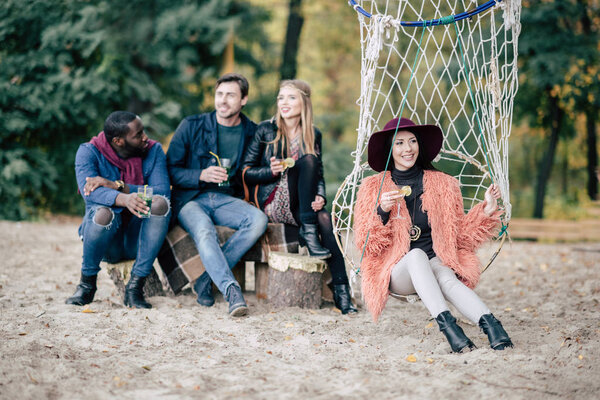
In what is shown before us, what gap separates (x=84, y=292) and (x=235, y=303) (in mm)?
999

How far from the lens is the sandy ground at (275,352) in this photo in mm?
2342

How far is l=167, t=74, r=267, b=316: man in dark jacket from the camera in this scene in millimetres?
3811

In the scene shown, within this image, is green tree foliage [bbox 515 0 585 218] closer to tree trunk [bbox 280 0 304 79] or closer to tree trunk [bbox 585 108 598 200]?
tree trunk [bbox 585 108 598 200]

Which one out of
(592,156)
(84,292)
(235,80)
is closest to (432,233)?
(235,80)

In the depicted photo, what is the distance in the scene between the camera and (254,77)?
1098 centimetres

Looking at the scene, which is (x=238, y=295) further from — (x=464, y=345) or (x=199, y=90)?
(x=199, y=90)

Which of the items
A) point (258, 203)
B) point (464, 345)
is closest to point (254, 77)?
point (258, 203)

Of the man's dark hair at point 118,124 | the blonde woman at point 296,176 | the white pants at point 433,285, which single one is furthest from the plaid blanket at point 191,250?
the white pants at point 433,285

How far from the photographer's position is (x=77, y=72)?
29.0 ft

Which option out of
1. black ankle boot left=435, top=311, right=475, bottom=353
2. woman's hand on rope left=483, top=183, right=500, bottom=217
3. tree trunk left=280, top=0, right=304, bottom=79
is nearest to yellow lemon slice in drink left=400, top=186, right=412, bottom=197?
woman's hand on rope left=483, top=183, right=500, bottom=217

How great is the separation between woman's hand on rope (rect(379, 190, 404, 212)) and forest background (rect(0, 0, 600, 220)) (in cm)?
676

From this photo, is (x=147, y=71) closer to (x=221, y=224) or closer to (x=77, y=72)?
(x=77, y=72)

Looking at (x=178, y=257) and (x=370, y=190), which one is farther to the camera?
(x=178, y=257)

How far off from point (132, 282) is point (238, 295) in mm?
714
